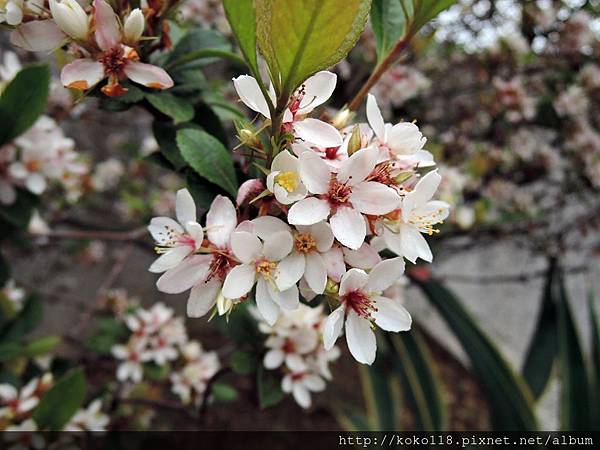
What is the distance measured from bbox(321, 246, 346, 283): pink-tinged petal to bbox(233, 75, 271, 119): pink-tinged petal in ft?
0.43

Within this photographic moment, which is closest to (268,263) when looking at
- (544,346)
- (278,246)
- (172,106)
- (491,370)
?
(278,246)

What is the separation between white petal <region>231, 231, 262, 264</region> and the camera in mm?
400

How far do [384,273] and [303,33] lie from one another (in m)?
0.22

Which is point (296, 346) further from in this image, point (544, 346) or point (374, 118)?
point (544, 346)

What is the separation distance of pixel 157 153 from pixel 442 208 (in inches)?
14.2

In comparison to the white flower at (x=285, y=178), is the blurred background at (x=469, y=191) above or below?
below

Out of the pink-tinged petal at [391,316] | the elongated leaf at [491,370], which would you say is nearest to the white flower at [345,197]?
the pink-tinged petal at [391,316]

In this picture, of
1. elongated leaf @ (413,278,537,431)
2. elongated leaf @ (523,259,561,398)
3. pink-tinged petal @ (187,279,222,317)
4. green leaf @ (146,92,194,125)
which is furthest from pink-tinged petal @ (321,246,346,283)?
elongated leaf @ (523,259,561,398)

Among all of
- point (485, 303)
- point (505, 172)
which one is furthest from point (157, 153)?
point (485, 303)

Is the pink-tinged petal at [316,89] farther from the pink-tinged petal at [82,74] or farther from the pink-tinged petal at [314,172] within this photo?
the pink-tinged petal at [82,74]

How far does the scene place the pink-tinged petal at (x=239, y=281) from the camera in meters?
0.41

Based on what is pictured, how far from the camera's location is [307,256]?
414 mm

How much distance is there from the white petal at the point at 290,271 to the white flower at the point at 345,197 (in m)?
0.04

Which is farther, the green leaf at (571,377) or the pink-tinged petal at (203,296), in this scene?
the green leaf at (571,377)
